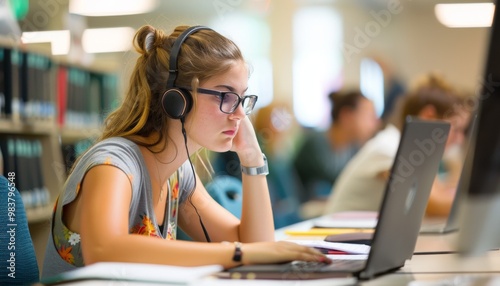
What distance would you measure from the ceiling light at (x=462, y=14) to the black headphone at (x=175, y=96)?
7566mm

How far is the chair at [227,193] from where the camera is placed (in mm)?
2207

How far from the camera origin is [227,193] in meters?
2.32

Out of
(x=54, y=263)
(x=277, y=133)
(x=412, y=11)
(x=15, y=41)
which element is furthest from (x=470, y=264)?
(x=412, y=11)

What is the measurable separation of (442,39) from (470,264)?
7847 mm

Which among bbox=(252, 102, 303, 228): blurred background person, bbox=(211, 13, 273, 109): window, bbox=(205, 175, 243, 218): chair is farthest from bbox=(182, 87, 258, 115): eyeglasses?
bbox=(211, 13, 273, 109): window

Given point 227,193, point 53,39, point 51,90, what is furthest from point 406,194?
point 53,39

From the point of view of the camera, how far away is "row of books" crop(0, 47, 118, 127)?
3.12 metres

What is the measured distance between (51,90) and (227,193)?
1.67m

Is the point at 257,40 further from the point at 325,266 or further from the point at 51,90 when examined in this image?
the point at 325,266

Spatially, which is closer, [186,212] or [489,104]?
[489,104]

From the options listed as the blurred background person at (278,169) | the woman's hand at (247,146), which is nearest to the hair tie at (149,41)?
the woman's hand at (247,146)

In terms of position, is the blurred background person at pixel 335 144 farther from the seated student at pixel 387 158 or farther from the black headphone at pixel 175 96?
the black headphone at pixel 175 96

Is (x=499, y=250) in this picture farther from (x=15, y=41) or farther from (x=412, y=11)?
(x=412, y=11)

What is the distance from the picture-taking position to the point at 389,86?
8.23m
